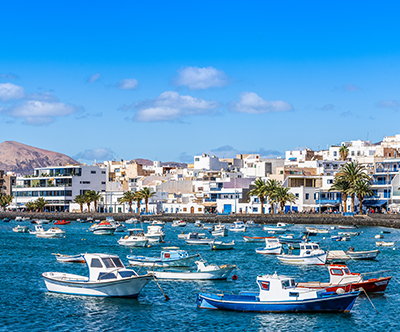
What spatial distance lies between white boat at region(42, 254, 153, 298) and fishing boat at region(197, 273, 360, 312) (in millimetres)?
7201

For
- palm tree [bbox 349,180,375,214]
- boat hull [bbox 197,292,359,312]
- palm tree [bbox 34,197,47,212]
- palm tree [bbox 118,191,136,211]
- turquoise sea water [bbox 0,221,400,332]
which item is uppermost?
palm tree [bbox 349,180,375,214]

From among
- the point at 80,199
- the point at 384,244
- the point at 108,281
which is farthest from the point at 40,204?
the point at 108,281

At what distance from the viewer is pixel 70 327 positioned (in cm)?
3747

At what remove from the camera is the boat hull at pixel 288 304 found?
40031mm

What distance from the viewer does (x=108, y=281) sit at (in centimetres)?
4394

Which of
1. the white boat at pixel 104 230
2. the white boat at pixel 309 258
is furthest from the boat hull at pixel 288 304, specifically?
the white boat at pixel 104 230

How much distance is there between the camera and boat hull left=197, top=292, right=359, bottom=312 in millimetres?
40031

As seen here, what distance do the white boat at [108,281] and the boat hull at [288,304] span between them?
649 centimetres

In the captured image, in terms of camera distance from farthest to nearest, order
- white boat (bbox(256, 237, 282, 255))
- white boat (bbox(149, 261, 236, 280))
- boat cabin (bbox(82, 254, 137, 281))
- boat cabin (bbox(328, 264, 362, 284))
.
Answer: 1. white boat (bbox(256, 237, 282, 255))
2. white boat (bbox(149, 261, 236, 280))
3. boat cabin (bbox(328, 264, 362, 284))
4. boat cabin (bbox(82, 254, 137, 281))

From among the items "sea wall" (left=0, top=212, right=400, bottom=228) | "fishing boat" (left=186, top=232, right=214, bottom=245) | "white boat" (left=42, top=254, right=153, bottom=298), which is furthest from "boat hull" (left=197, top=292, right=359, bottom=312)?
"sea wall" (left=0, top=212, right=400, bottom=228)

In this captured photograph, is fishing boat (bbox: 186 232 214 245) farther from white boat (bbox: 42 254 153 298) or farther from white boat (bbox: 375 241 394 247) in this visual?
white boat (bbox: 42 254 153 298)

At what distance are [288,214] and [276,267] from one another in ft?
295

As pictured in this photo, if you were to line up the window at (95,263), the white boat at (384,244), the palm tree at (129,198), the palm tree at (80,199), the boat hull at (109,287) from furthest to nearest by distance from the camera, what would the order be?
1. the palm tree at (80,199)
2. the palm tree at (129,198)
3. the white boat at (384,244)
4. the window at (95,263)
5. the boat hull at (109,287)

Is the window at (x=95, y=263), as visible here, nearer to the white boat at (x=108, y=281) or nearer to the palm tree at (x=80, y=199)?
the white boat at (x=108, y=281)
